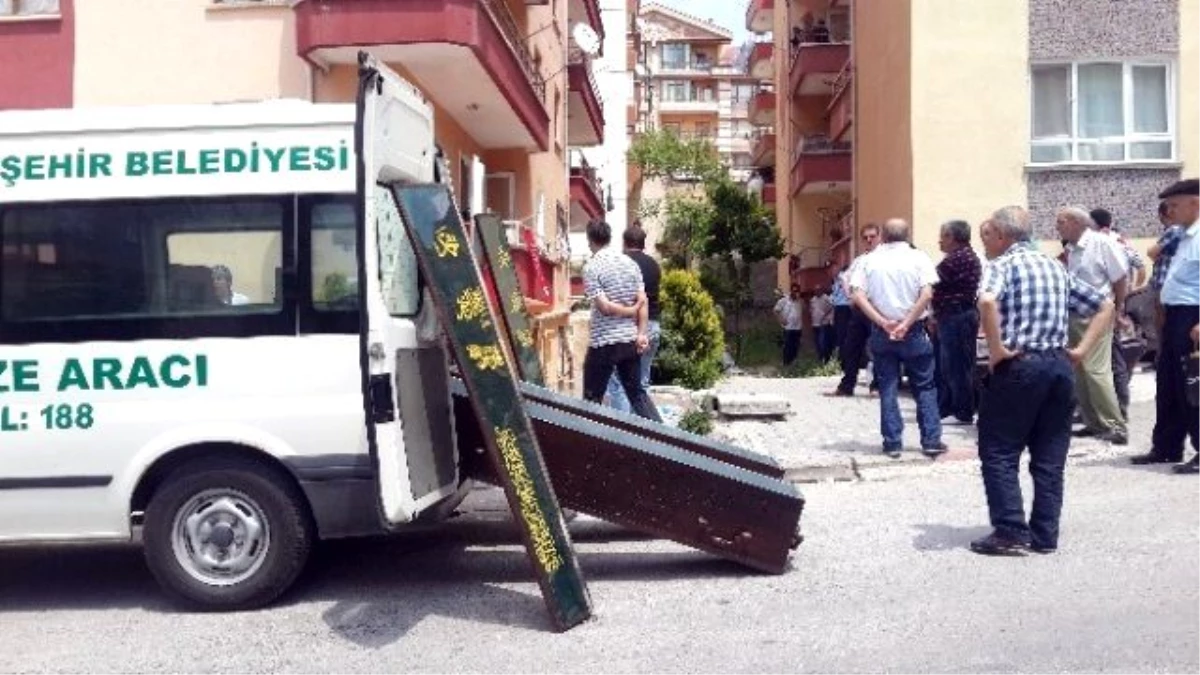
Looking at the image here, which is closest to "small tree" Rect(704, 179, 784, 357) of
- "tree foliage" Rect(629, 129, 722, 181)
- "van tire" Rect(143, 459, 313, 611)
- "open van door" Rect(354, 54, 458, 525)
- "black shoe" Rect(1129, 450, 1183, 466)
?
"tree foliage" Rect(629, 129, 722, 181)

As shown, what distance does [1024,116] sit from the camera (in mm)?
20188

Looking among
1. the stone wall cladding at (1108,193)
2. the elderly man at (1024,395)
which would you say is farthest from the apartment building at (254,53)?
the elderly man at (1024,395)

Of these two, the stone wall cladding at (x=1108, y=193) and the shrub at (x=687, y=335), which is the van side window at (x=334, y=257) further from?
the stone wall cladding at (x=1108, y=193)

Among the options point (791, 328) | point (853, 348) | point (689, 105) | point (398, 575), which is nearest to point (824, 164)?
point (791, 328)

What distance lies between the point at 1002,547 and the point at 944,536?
674 mm

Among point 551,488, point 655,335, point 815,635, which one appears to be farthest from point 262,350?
point 655,335

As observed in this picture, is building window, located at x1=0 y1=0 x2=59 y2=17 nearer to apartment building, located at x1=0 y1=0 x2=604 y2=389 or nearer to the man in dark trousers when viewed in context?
apartment building, located at x1=0 y1=0 x2=604 y2=389

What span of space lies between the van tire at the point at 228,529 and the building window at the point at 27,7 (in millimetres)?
11575

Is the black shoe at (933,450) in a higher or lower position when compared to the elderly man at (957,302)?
lower

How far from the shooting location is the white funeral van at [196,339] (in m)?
6.81

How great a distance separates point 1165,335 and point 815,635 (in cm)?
481

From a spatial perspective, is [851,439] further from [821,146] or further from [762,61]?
[762,61]

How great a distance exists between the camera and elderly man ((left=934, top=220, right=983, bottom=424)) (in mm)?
11828

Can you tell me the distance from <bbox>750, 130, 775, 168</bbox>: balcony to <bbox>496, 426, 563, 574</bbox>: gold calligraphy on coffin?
42670mm
